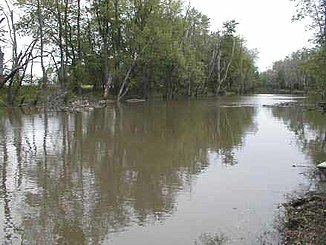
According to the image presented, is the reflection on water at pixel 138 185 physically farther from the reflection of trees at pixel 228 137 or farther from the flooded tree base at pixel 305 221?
the flooded tree base at pixel 305 221

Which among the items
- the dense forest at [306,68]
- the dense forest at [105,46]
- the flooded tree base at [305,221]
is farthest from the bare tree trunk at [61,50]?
the flooded tree base at [305,221]

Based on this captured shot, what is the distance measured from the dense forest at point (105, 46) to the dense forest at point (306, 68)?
47.8 ft

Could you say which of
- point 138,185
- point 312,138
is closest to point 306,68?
point 312,138

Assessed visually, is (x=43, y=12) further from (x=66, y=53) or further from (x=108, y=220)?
(x=108, y=220)

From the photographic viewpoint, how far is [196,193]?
9.16 meters

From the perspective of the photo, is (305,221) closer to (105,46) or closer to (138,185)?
(138,185)

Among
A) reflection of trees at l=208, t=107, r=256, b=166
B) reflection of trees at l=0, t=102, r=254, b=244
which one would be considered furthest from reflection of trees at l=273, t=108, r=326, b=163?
reflection of trees at l=0, t=102, r=254, b=244

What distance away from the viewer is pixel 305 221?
681 cm

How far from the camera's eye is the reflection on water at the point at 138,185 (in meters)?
7.00

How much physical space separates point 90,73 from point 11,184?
39759 millimetres

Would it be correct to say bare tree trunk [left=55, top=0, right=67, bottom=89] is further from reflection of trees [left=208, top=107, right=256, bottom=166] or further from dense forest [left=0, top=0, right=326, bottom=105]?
reflection of trees [left=208, top=107, right=256, bottom=166]

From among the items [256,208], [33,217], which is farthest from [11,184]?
[256,208]

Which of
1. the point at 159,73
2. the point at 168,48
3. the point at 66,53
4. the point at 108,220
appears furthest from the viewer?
the point at 159,73

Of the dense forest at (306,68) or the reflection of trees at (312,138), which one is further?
the dense forest at (306,68)
